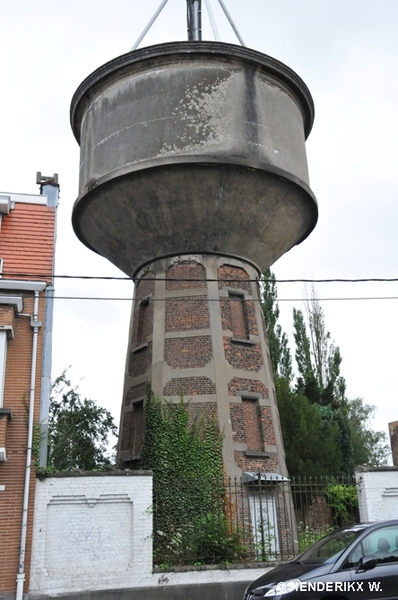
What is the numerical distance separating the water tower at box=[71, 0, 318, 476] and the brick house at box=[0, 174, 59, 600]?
2.43 m

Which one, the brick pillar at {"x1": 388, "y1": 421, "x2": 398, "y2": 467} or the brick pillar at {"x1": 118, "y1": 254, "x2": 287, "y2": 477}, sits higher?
the brick pillar at {"x1": 118, "y1": 254, "x2": 287, "y2": 477}

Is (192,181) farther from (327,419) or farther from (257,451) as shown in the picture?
(327,419)

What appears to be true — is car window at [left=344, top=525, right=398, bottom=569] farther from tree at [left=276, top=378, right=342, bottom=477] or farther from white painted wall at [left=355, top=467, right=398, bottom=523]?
tree at [left=276, top=378, right=342, bottom=477]

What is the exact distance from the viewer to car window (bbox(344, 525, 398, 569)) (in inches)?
303

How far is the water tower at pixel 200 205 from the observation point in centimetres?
1555

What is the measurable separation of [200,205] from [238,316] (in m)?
3.40

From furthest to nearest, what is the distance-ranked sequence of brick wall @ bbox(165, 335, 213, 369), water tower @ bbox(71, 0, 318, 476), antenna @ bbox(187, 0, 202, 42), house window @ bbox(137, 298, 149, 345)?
antenna @ bbox(187, 0, 202, 42)
house window @ bbox(137, 298, 149, 345)
brick wall @ bbox(165, 335, 213, 369)
water tower @ bbox(71, 0, 318, 476)

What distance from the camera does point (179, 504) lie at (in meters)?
14.1

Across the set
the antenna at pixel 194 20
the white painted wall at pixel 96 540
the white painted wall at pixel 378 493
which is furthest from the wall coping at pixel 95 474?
the antenna at pixel 194 20

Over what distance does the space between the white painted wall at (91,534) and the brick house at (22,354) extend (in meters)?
0.27

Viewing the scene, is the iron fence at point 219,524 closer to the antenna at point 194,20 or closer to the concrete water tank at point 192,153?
the concrete water tank at point 192,153

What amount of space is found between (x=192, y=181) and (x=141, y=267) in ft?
10.9

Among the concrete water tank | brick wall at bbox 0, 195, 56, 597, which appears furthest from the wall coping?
the concrete water tank

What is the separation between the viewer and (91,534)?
1113 centimetres
